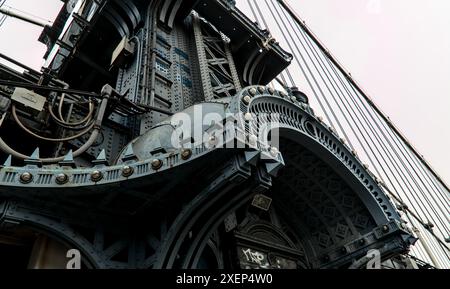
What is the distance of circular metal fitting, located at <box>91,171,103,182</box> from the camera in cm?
466

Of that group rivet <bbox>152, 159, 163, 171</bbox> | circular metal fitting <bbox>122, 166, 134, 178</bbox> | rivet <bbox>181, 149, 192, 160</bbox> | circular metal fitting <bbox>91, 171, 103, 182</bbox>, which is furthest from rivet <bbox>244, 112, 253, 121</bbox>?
circular metal fitting <bbox>91, 171, 103, 182</bbox>

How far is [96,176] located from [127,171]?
1.53 ft

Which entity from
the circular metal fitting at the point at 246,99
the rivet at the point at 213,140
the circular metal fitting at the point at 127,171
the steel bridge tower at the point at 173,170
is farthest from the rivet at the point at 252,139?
the circular metal fitting at the point at 127,171

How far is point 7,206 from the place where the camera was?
4477mm

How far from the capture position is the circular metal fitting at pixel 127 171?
4.73m

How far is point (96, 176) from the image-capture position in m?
4.68

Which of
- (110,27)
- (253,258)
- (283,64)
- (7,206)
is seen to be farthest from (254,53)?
(7,206)

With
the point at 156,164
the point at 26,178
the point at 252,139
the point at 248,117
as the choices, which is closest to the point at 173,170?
the point at 156,164

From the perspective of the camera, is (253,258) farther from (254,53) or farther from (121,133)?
(254,53)

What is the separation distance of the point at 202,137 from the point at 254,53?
454 inches

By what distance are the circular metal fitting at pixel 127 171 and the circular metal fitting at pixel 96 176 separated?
0.35 metres

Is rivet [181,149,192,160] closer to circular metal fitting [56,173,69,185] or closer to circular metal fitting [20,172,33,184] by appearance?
circular metal fitting [56,173,69,185]

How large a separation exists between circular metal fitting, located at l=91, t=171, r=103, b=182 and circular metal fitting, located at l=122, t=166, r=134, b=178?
35cm

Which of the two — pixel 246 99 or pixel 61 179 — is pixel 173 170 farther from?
pixel 246 99
